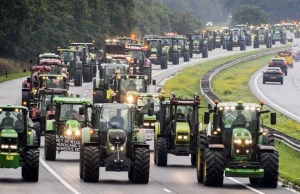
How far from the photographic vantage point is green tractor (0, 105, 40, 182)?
37156mm

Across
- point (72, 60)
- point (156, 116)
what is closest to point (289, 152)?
point (156, 116)

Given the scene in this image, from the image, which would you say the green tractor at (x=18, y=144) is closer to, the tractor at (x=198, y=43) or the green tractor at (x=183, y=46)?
the green tractor at (x=183, y=46)

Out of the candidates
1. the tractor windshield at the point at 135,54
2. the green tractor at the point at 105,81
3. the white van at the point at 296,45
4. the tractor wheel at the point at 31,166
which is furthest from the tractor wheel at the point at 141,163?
the white van at the point at 296,45

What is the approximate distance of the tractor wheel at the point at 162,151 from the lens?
43966 mm

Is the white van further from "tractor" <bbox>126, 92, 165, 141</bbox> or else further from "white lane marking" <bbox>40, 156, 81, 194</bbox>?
"white lane marking" <bbox>40, 156, 81, 194</bbox>

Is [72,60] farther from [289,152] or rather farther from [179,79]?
[289,152]

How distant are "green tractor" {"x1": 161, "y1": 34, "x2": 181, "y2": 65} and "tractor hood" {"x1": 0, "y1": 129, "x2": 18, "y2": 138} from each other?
7640 cm

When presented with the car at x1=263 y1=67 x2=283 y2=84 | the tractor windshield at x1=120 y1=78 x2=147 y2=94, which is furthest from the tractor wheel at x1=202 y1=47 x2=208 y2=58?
the tractor windshield at x1=120 y1=78 x2=147 y2=94

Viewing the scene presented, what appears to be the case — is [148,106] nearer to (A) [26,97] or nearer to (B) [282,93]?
(A) [26,97]

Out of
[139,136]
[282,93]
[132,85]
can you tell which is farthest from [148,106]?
[282,93]

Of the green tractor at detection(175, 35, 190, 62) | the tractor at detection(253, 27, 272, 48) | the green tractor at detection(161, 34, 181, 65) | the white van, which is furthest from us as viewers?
the tractor at detection(253, 27, 272, 48)

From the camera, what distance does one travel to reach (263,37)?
528ft

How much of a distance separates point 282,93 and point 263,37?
60.0m

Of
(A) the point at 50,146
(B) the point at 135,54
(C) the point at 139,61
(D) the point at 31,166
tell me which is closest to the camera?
(D) the point at 31,166
